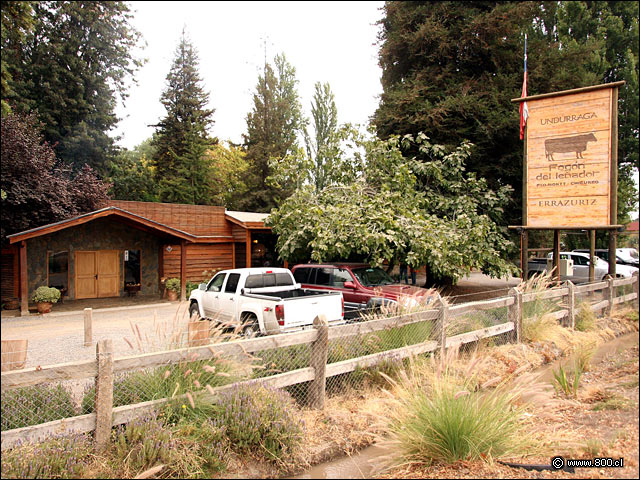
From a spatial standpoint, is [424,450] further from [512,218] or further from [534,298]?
[512,218]

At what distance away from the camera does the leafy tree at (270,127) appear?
36500 millimetres

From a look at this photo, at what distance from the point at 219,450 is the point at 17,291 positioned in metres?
15.6

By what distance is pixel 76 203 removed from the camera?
1747 centimetres

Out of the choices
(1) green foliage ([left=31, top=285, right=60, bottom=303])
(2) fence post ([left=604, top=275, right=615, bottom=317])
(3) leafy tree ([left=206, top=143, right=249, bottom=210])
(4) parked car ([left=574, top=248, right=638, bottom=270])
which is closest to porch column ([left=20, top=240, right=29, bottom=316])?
(1) green foliage ([left=31, top=285, right=60, bottom=303])

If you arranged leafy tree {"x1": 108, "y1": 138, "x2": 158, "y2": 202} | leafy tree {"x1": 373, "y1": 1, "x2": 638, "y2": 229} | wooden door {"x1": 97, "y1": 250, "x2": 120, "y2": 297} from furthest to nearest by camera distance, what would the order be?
leafy tree {"x1": 108, "y1": 138, "x2": 158, "y2": 202} → wooden door {"x1": 97, "y1": 250, "x2": 120, "y2": 297} → leafy tree {"x1": 373, "y1": 1, "x2": 638, "y2": 229}

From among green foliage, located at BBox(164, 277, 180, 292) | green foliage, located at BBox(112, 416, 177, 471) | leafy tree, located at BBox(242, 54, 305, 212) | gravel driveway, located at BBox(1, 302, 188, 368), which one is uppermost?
leafy tree, located at BBox(242, 54, 305, 212)

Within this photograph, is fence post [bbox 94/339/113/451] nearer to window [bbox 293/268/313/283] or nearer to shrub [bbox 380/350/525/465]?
shrub [bbox 380/350/525/465]

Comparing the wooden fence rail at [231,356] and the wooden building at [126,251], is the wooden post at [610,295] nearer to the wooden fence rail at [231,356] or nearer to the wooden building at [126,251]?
the wooden fence rail at [231,356]

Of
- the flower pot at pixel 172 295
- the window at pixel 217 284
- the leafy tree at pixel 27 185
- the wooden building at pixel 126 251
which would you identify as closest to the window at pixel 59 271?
the wooden building at pixel 126 251

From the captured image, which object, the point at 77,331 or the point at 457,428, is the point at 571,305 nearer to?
the point at 457,428

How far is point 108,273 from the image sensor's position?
1895 cm

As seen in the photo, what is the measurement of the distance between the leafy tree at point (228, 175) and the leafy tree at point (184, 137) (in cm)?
136

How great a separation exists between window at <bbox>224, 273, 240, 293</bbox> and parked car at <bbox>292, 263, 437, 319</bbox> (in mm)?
2377

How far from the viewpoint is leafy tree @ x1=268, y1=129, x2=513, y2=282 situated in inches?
511
